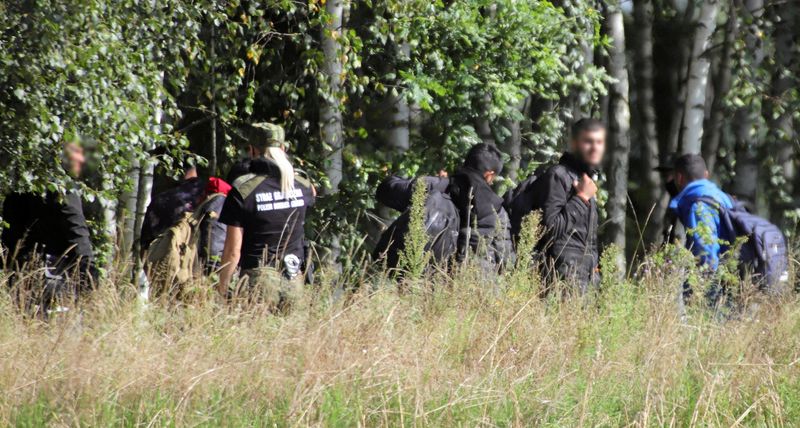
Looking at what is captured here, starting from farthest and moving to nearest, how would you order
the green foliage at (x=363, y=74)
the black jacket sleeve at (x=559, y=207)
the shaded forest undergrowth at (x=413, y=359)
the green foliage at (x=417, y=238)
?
the green foliage at (x=363, y=74), the black jacket sleeve at (x=559, y=207), the green foliage at (x=417, y=238), the shaded forest undergrowth at (x=413, y=359)

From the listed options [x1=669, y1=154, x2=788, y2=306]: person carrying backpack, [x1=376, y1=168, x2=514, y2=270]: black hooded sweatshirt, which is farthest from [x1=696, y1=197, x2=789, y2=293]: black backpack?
[x1=376, y1=168, x2=514, y2=270]: black hooded sweatshirt

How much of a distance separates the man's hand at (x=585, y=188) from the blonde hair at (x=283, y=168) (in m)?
1.68

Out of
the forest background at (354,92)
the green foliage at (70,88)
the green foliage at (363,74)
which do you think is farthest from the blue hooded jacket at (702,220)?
the green foliage at (70,88)

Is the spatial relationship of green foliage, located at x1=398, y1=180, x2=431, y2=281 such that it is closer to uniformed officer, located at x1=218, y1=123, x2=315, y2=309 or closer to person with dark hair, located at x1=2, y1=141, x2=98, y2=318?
uniformed officer, located at x1=218, y1=123, x2=315, y2=309

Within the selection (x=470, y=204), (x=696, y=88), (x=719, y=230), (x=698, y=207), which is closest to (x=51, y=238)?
(x=470, y=204)

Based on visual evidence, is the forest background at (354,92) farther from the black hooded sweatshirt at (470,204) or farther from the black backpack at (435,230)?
the black backpack at (435,230)

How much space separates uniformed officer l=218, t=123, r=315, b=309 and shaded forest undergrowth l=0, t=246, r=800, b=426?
0.43 m

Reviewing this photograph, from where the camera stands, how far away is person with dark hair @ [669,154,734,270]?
297 inches

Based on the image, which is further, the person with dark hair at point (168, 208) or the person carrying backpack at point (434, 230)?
the person with dark hair at point (168, 208)

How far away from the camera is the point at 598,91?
40.9 ft

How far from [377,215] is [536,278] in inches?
151

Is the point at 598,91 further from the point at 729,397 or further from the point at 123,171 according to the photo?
the point at 729,397

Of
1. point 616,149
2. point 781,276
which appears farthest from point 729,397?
point 616,149

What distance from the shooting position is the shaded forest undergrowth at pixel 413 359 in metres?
5.21
